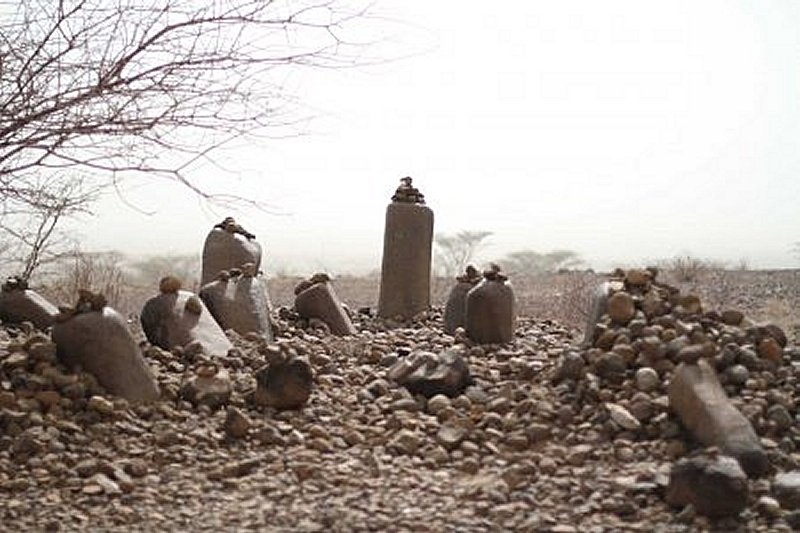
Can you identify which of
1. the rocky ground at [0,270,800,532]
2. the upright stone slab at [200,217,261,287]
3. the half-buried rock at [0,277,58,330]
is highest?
the upright stone slab at [200,217,261,287]

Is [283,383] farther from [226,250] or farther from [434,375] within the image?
[226,250]

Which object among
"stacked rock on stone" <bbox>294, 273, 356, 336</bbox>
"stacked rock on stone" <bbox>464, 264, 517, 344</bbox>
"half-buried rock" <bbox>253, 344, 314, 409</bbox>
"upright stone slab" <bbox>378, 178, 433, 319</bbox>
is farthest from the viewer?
"upright stone slab" <bbox>378, 178, 433, 319</bbox>

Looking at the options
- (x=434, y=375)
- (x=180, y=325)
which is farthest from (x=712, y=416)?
(x=180, y=325)

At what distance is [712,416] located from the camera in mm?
3646

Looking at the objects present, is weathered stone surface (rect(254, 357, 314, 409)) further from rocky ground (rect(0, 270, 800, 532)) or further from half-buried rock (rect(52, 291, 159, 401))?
half-buried rock (rect(52, 291, 159, 401))

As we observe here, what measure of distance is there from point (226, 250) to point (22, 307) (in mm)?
1704

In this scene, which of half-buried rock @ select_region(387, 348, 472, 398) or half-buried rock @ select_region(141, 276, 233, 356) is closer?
half-buried rock @ select_region(387, 348, 472, 398)

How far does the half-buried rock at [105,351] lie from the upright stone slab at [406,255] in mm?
3502

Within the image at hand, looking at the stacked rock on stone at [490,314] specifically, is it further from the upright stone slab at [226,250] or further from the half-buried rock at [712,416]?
the half-buried rock at [712,416]

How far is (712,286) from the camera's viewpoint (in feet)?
39.4

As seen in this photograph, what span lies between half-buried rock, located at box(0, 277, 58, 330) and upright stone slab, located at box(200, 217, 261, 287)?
1478 mm

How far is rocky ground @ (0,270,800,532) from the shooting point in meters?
3.24

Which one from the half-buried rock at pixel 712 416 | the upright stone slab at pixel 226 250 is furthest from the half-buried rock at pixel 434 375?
the upright stone slab at pixel 226 250

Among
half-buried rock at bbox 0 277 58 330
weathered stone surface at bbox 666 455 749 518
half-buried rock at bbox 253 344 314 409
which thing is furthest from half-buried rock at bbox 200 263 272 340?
weathered stone surface at bbox 666 455 749 518
